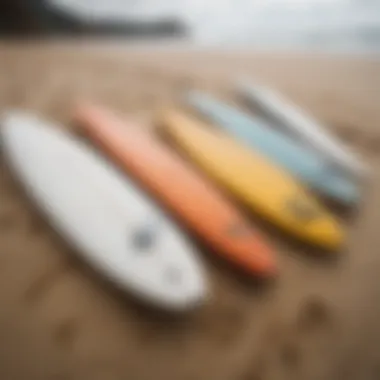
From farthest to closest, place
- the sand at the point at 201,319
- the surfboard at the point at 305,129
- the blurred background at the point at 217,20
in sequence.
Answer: the blurred background at the point at 217,20 → the surfboard at the point at 305,129 → the sand at the point at 201,319

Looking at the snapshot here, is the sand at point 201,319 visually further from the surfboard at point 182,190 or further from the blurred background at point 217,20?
the blurred background at point 217,20

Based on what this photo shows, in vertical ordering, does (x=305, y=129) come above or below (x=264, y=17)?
below

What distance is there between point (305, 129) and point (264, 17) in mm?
245

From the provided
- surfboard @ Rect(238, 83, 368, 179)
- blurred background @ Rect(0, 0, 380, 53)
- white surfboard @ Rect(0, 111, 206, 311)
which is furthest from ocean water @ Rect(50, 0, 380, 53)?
white surfboard @ Rect(0, 111, 206, 311)

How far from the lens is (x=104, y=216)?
379mm

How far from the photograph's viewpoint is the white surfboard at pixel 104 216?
0.35 meters

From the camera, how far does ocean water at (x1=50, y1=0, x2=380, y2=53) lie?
2.09 feet

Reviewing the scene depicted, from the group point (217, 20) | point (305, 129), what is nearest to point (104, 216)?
point (305, 129)

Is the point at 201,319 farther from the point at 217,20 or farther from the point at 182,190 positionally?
the point at 217,20

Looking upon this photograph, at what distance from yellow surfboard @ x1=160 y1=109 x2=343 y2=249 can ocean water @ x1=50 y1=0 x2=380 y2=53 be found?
18 centimetres

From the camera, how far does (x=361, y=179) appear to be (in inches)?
17.3

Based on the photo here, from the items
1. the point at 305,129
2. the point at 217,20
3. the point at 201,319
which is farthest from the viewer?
the point at 217,20

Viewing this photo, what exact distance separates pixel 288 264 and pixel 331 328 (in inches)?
1.6

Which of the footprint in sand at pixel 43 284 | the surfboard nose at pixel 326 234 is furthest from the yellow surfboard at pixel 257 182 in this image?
the footprint in sand at pixel 43 284
